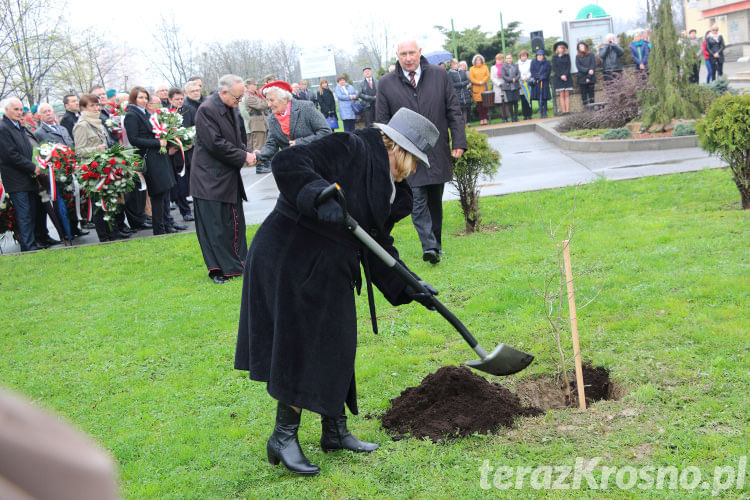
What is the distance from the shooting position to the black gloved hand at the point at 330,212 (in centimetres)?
369

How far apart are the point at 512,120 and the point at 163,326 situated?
61.2 ft

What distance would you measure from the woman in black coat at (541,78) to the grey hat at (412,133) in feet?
63.8

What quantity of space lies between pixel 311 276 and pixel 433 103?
503 cm

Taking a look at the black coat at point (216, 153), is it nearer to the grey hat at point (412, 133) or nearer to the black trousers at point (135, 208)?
the grey hat at point (412, 133)

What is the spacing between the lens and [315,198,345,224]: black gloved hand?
3.69 metres

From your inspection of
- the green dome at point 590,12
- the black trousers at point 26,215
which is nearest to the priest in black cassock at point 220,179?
the black trousers at point 26,215

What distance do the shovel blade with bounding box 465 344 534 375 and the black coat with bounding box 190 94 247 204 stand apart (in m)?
4.99

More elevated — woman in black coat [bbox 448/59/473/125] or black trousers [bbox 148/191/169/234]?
woman in black coat [bbox 448/59/473/125]

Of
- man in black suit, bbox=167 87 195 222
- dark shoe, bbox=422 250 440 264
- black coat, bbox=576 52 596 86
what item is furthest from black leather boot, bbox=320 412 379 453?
black coat, bbox=576 52 596 86

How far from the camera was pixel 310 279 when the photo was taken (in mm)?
3959

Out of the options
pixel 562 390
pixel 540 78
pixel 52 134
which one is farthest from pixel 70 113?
pixel 540 78

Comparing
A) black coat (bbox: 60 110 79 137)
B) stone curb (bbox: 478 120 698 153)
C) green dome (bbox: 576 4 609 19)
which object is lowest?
stone curb (bbox: 478 120 698 153)

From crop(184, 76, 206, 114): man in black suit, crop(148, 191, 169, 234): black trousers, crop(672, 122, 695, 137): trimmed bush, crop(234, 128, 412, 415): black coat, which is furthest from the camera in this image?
crop(672, 122, 695, 137): trimmed bush

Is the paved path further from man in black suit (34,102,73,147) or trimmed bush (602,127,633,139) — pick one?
man in black suit (34,102,73,147)
